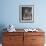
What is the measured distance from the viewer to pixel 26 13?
13.5ft

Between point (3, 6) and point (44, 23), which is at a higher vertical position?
point (3, 6)

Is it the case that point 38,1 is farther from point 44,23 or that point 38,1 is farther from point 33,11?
point 44,23

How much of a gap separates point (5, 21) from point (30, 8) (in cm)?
90

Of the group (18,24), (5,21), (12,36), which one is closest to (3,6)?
(5,21)

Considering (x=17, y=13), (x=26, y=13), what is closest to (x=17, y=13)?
(x=17, y=13)

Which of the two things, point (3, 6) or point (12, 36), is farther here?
point (3, 6)

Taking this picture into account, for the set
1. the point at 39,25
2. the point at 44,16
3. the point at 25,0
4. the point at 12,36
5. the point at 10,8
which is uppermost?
the point at 25,0

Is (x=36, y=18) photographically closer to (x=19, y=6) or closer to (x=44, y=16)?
(x=44, y=16)

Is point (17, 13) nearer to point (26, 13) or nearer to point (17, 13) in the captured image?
point (17, 13)

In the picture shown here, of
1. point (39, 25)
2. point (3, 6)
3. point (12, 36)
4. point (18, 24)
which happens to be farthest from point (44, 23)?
point (3, 6)

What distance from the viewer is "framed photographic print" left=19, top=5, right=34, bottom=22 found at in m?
4.09

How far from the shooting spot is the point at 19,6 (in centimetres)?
407

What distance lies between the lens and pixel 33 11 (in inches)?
161

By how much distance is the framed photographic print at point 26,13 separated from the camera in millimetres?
4094
